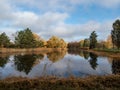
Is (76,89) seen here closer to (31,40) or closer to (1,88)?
(1,88)

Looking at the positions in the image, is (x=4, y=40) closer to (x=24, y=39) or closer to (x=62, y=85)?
(x=24, y=39)

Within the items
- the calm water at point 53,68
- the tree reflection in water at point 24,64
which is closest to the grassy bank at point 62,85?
the calm water at point 53,68

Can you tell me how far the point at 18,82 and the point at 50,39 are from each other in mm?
105087

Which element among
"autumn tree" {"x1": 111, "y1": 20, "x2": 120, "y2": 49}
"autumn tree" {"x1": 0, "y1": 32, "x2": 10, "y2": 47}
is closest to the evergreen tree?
"autumn tree" {"x1": 0, "y1": 32, "x2": 10, "y2": 47}

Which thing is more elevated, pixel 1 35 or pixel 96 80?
pixel 1 35

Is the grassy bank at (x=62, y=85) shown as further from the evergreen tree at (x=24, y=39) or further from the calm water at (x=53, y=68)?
the evergreen tree at (x=24, y=39)

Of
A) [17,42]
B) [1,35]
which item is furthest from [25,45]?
[1,35]

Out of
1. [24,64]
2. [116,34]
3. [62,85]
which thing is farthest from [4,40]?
[62,85]

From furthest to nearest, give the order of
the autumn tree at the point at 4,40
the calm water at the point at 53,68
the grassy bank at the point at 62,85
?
the autumn tree at the point at 4,40 → the calm water at the point at 53,68 → the grassy bank at the point at 62,85

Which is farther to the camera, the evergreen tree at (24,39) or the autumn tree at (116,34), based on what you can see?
the evergreen tree at (24,39)

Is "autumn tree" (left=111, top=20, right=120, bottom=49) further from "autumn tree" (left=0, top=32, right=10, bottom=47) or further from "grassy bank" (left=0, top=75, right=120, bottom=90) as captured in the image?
"grassy bank" (left=0, top=75, right=120, bottom=90)

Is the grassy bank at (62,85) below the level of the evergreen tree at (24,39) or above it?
below

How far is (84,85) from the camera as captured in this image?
965cm

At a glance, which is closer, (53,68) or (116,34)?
(53,68)
